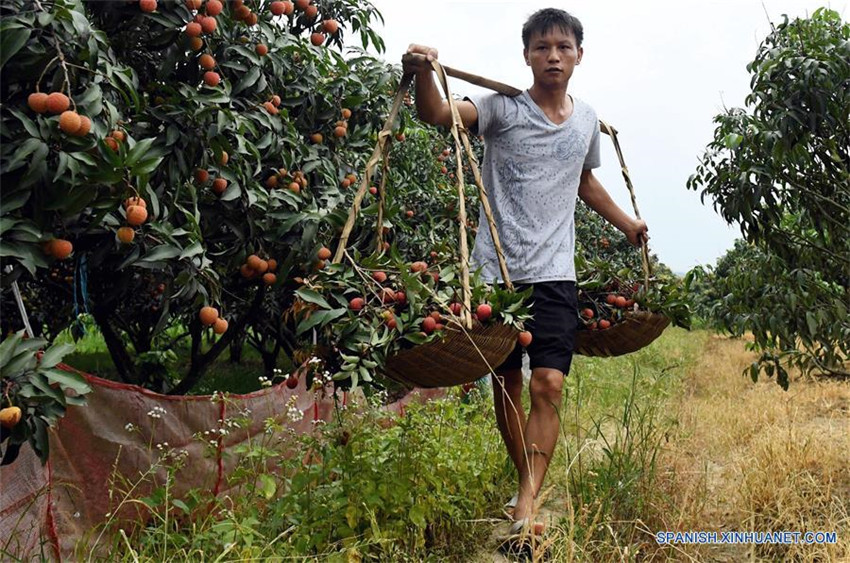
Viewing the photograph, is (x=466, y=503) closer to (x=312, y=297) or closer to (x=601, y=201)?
(x=312, y=297)

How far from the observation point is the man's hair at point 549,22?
98.3 inches

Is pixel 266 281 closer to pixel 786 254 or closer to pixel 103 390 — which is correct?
pixel 103 390

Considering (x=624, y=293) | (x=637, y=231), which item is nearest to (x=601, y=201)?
(x=637, y=231)

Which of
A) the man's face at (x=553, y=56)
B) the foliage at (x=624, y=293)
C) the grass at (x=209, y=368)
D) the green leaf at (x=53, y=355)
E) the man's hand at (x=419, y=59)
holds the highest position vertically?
the man's face at (x=553, y=56)

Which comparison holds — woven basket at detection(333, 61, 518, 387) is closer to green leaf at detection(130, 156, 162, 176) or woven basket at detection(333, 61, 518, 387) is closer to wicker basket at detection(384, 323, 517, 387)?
wicker basket at detection(384, 323, 517, 387)

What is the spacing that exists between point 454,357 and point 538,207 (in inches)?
30.3

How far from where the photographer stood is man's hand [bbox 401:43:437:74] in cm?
221

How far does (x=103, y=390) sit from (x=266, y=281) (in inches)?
25.3

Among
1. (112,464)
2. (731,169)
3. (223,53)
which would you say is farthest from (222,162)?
(731,169)

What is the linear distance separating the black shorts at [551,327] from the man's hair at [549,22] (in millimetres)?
837

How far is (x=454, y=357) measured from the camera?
1.96m

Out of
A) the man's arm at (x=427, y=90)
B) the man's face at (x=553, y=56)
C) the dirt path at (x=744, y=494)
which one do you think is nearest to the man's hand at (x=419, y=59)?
the man's arm at (x=427, y=90)

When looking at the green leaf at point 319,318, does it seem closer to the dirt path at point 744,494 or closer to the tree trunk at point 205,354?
the dirt path at point 744,494

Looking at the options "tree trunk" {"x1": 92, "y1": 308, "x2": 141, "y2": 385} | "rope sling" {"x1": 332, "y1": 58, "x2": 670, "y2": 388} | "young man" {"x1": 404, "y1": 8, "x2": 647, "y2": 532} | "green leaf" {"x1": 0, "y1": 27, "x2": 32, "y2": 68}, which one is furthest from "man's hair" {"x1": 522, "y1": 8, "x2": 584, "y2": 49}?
"tree trunk" {"x1": 92, "y1": 308, "x2": 141, "y2": 385}
